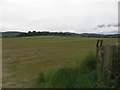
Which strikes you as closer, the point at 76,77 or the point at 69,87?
the point at 69,87

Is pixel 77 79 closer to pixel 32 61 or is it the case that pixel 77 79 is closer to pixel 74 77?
pixel 74 77

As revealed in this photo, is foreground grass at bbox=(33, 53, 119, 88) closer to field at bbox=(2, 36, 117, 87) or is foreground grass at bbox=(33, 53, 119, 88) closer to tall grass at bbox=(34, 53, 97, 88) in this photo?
tall grass at bbox=(34, 53, 97, 88)

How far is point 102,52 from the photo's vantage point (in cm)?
772

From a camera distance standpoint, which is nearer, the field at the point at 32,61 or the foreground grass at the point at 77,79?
the foreground grass at the point at 77,79

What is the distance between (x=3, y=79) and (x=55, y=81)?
4.10 m

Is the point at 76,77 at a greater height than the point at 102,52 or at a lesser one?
lesser

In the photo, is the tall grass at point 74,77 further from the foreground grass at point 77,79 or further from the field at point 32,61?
the field at point 32,61

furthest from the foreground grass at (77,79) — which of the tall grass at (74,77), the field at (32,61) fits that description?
the field at (32,61)

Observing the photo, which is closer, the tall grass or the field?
the tall grass

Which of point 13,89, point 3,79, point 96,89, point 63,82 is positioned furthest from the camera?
point 3,79

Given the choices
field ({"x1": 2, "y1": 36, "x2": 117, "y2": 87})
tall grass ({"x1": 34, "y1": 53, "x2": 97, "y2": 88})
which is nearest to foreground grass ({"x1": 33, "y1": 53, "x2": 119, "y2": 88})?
tall grass ({"x1": 34, "y1": 53, "x2": 97, "y2": 88})

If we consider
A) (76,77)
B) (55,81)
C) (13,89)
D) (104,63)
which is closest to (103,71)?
(104,63)

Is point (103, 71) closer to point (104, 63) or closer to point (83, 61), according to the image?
point (104, 63)

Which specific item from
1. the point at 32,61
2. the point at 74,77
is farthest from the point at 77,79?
the point at 32,61
